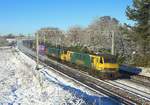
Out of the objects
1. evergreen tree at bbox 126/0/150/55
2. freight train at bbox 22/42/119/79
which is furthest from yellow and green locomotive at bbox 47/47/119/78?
evergreen tree at bbox 126/0/150/55

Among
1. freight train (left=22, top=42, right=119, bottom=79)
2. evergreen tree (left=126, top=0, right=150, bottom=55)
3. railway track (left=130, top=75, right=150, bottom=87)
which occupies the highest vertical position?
evergreen tree (left=126, top=0, right=150, bottom=55)

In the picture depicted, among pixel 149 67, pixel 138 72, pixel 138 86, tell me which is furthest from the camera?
pixel 149 67

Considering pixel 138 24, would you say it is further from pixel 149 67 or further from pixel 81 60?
pixel 81 60

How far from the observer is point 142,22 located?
150 ft

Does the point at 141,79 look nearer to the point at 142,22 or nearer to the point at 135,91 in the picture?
the point at 135,91

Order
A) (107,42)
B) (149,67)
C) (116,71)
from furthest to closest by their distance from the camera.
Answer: (107,42) < (149,67) < (116,71)

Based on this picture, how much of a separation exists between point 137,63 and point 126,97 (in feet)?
78.7

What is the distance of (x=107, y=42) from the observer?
70.1m

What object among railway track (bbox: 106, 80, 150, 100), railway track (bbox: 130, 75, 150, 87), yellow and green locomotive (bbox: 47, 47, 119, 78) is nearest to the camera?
railway track (bbox: 106, 80, 150, 100)

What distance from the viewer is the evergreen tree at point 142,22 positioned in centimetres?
4450

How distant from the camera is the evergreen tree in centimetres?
4450

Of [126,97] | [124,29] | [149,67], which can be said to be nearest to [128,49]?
[124,29]

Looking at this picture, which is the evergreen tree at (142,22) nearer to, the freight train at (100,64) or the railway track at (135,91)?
the freight train at (100,64)

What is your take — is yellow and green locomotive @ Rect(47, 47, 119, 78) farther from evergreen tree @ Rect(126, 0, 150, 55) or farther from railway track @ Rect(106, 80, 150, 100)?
evergreen tree @ Rect(126, 0, 150, 55)
